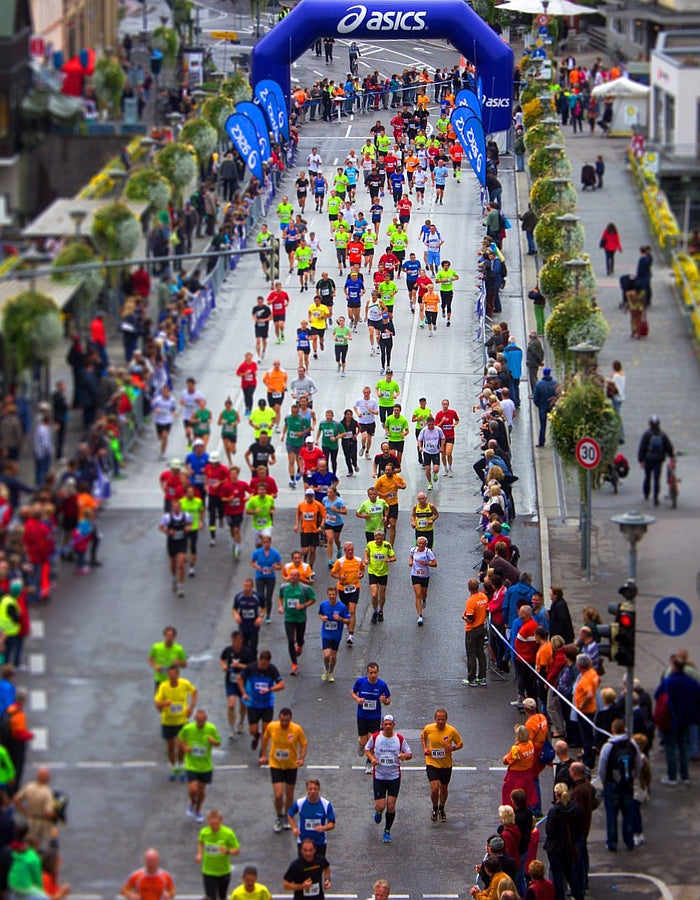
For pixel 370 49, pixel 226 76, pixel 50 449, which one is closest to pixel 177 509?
pixel 50 449

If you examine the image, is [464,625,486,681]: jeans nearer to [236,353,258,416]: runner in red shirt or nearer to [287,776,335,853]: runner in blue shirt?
Result: [236,353,258,416]: runner in red shirt

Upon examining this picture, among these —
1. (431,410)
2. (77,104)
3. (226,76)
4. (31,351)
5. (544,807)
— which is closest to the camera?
(31,351)

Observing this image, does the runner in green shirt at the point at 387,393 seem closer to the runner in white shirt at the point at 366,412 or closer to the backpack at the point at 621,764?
the runner in white shirt at the point at 366,412

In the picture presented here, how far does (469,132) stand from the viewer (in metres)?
45.8

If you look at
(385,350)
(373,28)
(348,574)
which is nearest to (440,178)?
(373,28)

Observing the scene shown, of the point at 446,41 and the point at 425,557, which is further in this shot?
the point at 446,41

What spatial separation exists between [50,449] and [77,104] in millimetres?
3648

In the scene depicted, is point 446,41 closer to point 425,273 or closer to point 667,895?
point 425,273

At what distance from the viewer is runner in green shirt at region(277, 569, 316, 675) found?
2847 centimetres

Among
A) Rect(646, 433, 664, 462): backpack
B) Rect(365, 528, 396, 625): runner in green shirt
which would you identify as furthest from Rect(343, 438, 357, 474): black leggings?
Rect(646, 433, 664, 462): backpack

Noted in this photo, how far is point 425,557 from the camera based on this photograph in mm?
31750

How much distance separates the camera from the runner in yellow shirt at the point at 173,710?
22.1 metres

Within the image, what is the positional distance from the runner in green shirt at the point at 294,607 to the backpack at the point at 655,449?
7.50 metres

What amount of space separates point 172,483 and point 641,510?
13.5 m
